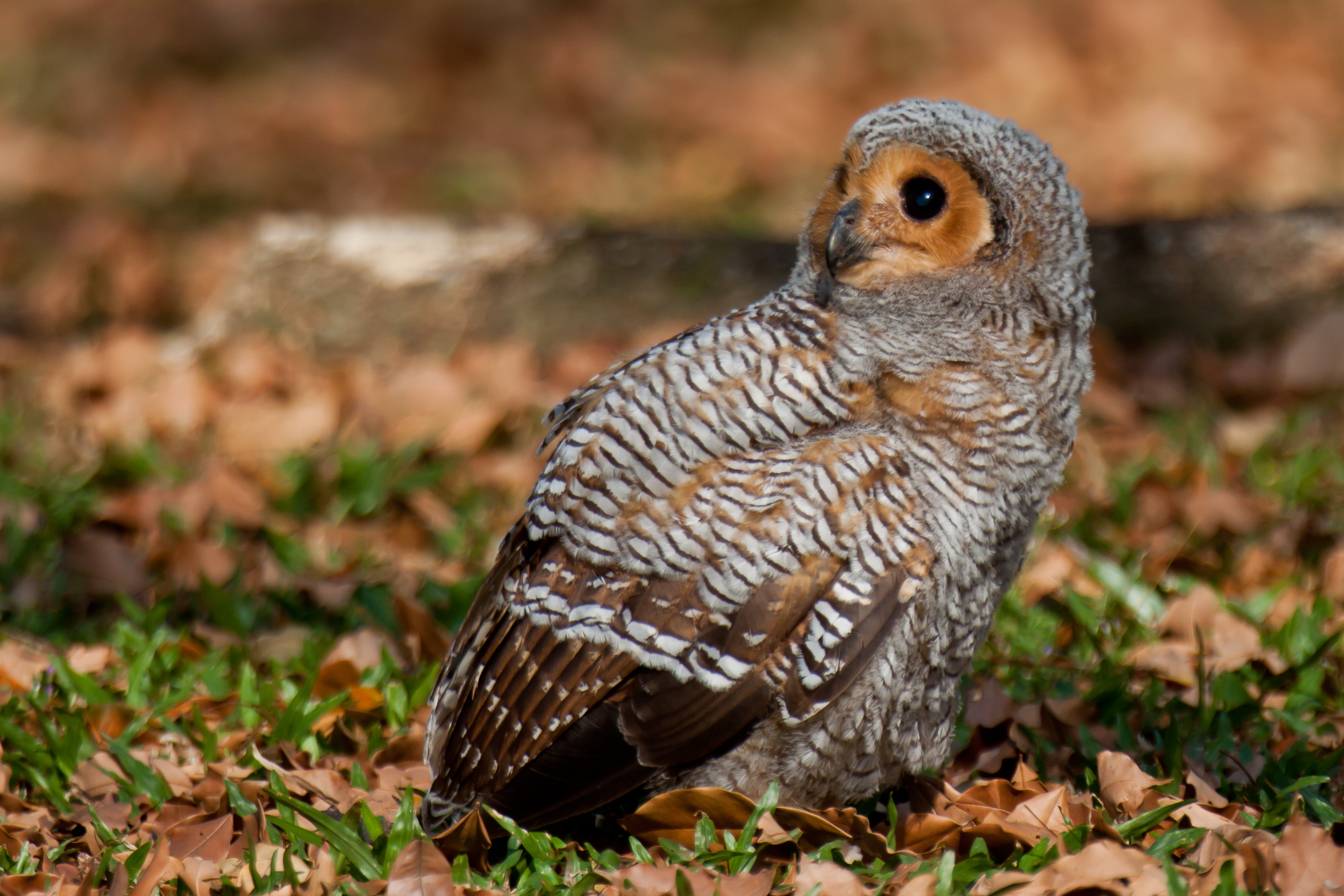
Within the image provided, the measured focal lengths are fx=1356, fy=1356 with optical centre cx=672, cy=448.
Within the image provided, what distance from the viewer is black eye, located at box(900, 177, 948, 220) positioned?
2971 mm

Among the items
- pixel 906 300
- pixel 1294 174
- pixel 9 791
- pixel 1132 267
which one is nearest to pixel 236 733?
pixel 9 791

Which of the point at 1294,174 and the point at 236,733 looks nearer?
the point at 236,733

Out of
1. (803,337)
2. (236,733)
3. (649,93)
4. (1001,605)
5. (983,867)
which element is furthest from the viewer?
(649,93)

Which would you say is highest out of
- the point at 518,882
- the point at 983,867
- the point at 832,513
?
the point at 832,513

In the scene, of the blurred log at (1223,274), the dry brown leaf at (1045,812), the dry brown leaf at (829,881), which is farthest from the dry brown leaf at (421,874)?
the blurred log at (1223,274)

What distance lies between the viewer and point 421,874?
275 centimetres

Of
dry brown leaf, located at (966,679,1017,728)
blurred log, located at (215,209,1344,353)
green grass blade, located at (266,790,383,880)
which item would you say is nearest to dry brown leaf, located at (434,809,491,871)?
green grass blade, located at (266,790,383,880)

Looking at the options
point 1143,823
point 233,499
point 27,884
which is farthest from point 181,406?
point 1143,823

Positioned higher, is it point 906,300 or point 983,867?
point 906,300

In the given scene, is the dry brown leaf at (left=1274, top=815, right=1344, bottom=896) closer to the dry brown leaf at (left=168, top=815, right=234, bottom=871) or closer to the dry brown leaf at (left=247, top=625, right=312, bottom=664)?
the dry brown leaf at (left=168, top=815, right=234, bottom=871)

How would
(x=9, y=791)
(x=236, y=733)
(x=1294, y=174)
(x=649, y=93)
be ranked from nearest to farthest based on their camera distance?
(x=9, y=791)
(x=236, y=733)
(x=1294, y=174)
(x=649, y=93)

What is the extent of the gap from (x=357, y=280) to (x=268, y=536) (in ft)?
7.09

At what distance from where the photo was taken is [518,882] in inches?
113

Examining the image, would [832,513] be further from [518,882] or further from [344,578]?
[344,578]
